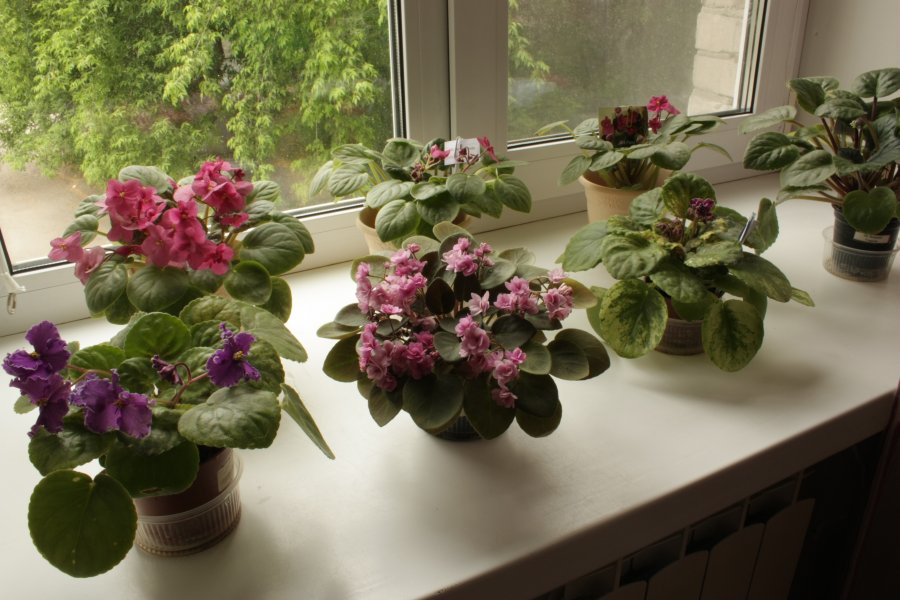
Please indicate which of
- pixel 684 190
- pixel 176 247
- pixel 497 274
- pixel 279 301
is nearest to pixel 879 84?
pixel 684 190

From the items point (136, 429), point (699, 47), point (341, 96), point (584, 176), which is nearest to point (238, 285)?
point (136, 429)

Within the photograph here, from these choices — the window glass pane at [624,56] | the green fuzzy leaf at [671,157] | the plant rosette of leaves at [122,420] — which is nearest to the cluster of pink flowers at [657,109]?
the green fuzzy leaf at [671,157]

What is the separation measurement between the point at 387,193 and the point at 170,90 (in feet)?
1.27

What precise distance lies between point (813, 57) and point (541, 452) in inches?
59.2

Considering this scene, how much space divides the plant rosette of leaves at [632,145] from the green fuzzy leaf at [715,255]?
9.2 inches

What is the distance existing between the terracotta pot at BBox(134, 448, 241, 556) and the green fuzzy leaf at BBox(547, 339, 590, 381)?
0.37m

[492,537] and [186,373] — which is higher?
[186,373]

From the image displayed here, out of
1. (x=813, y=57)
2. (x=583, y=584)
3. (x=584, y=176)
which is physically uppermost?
(x=813, y=57)

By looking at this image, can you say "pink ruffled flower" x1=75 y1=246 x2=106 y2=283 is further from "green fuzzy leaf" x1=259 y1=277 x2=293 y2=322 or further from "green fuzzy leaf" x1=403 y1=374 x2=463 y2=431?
"green fuzzy leaf" x1=403 y1=374 x2=463 y2=431

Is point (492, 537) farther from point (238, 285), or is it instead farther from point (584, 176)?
point (584, 176)

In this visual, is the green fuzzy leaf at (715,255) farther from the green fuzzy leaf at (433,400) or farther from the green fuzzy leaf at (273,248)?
the green fuzzy leaf at (273,248)

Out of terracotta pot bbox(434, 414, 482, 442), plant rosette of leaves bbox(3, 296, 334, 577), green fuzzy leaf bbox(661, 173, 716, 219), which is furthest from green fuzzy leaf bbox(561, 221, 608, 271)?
plant rosette of leaves bbox(3, 296, 334, 577)

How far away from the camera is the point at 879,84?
1319 millimetres

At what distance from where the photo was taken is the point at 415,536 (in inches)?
31.3
